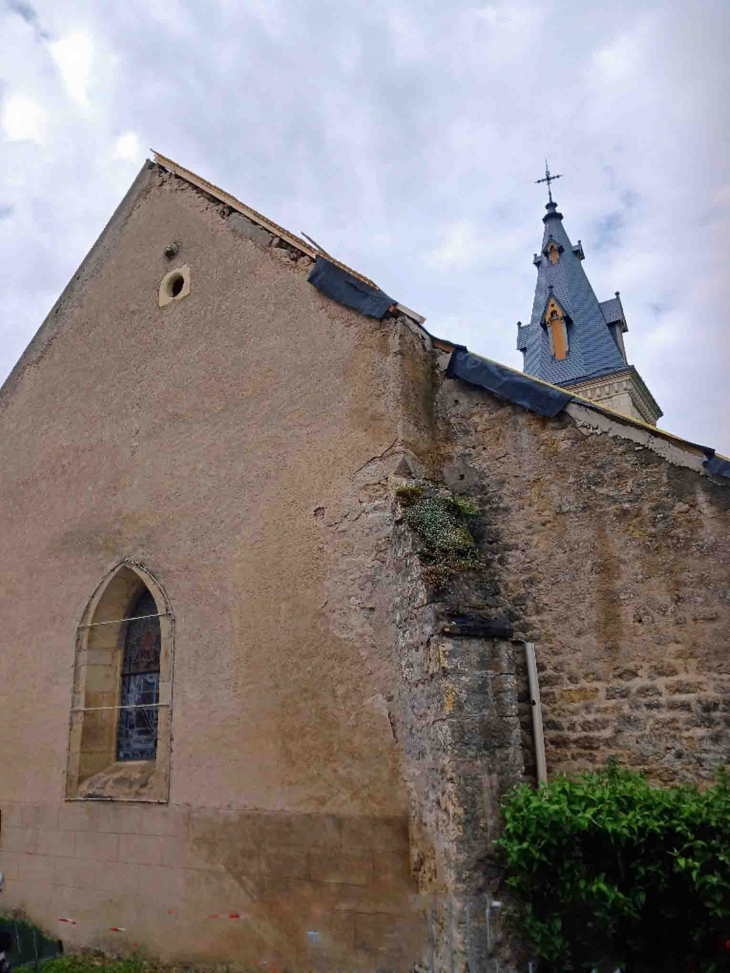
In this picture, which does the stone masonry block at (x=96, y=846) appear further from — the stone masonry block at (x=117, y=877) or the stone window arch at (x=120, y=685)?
the stone window arch at (x=120, y=685)

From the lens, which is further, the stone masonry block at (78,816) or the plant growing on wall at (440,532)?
the stone masonry block at (78,816)

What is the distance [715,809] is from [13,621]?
7.53 metres

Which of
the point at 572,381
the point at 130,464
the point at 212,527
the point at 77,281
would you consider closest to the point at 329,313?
the point at 212,527

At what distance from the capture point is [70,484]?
8852 mm

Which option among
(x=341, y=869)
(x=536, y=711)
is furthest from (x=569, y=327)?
(x=341, y=869)

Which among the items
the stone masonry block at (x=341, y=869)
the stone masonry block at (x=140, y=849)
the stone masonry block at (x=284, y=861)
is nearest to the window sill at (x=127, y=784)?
the stone masonry block at (x=140, y=849)

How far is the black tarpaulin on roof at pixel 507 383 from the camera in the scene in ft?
20.0

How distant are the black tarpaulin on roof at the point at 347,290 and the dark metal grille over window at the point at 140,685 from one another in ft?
12.0

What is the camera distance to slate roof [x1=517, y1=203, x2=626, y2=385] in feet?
84.6

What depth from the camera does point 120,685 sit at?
7.96 meters

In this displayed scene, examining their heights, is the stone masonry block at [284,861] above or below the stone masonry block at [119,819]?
below

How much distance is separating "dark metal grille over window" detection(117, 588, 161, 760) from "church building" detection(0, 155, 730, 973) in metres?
0.04

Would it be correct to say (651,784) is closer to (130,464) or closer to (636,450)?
(636,450)

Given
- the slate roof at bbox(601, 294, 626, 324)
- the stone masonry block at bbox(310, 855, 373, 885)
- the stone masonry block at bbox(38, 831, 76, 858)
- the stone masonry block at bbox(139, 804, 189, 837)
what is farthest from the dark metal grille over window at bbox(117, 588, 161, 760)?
the slate roof at bbox(601, 294, 626, 324)
